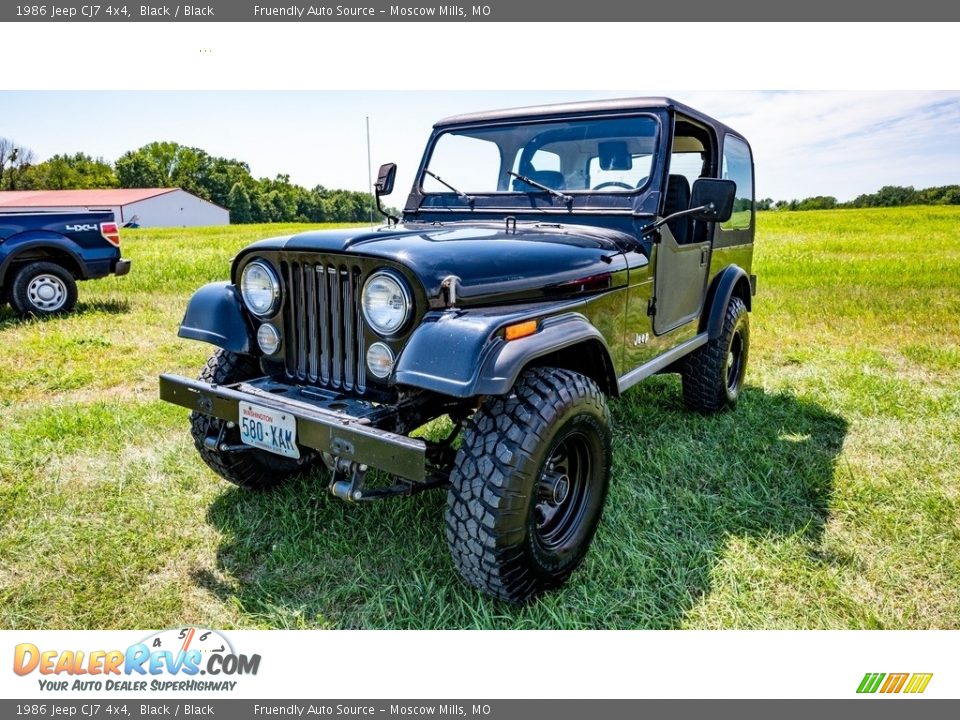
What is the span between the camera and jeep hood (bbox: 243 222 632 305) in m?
2.47

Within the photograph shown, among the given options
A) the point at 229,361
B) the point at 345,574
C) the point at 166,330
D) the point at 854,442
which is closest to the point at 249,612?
the point at 345,574

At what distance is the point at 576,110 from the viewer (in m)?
3.67

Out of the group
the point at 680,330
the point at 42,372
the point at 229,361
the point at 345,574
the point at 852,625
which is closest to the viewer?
the point at 852,625

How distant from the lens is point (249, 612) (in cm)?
253

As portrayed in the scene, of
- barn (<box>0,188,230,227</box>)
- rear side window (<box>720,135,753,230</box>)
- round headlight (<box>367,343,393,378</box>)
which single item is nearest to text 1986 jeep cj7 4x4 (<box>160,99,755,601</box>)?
round headlight (<box>367,343,393,378</box>)

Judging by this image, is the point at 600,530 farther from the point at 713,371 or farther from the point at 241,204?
the point at 241,204

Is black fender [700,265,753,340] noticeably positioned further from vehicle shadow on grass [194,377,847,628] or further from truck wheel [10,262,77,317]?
truck wheel [10,262,77,317]

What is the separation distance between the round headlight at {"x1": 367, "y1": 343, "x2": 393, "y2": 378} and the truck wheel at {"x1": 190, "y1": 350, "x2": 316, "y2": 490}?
766 millimetres

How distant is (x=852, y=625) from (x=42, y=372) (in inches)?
233

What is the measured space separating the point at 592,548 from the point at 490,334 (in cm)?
121

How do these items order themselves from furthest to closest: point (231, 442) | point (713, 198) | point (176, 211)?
point (176, 211) < point (713, 198) < point (231, 442)

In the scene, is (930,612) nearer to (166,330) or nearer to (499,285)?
(499,285)

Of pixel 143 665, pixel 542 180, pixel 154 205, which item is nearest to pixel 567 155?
pixel 542 180

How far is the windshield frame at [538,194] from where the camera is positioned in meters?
3.47
